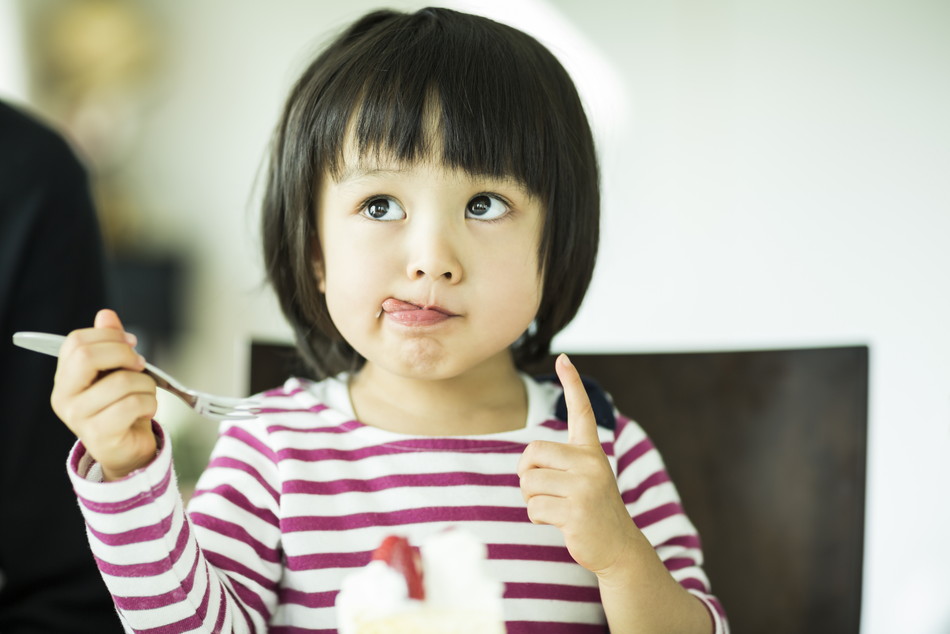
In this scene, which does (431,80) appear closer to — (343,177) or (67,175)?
(343,177)

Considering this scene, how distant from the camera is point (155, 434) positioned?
64cm

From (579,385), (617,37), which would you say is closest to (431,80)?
(579,385)

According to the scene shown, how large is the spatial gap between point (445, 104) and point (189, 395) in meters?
0.32

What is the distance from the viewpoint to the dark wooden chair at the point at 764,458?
983mm

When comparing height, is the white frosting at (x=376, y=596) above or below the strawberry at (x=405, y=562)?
below

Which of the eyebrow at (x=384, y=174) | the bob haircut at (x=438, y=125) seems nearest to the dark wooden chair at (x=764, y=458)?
the bob haircut at (x=438, y=125)

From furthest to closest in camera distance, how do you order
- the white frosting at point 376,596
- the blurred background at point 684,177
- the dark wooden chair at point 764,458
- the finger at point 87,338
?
1. the blurred background at point 684,177
2. the dark wooden chair at point 764,458
3. the finger at point 87,338
4. the white frosting at point 376,596

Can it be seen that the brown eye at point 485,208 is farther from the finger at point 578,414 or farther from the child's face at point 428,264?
the finger at point 578,414

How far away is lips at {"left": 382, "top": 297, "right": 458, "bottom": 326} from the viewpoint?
735 mm

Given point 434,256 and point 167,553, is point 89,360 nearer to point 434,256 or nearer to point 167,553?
point 167,553

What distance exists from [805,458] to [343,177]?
0.61 metres

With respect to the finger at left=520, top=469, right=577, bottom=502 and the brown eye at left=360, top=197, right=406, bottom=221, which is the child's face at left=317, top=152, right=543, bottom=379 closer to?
the brown eye at left=360, top=197, right=406, bottom=221

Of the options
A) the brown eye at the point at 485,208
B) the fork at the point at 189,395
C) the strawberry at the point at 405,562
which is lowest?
the strawberry at the point at 405,562

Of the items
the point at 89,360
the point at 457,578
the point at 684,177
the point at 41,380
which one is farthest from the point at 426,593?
the point at 684,177
